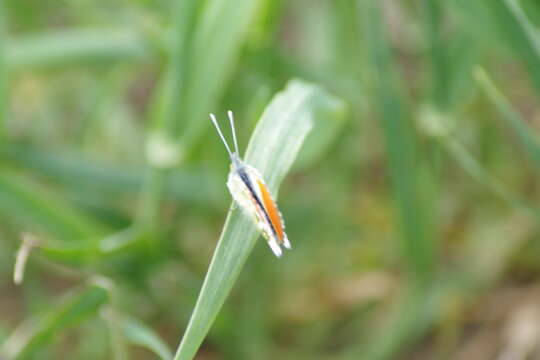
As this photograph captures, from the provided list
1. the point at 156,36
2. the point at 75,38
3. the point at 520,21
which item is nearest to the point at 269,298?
the point at 156,36

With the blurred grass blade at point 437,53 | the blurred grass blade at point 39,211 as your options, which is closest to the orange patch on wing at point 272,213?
the blurred grass blade at point 437,53

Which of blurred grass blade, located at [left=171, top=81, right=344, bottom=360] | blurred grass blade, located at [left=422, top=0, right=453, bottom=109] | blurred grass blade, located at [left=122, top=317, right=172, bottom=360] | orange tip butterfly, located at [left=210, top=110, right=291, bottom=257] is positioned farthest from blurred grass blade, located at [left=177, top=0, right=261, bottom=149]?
orange tip butterfly, located at [left=210, top=110, right=291, bottom=257]

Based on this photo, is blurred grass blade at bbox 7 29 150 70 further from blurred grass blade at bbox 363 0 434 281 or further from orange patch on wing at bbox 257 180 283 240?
orange patch on wing at bbox 257 180 283 240

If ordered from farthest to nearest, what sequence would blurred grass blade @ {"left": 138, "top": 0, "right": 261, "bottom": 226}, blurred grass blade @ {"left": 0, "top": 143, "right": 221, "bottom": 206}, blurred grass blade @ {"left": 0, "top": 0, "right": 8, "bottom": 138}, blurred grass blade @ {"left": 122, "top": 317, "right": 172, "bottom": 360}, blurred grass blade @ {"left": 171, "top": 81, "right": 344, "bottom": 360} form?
1. blurred grass blade @ {"left": 0, "top": 143, "right": 221, "bottom": 206}
2. blurred grass blade @ {"left": 0, "top": 0, "right": 8, "bottom": 138}
3. blurred grass blade @ {"left": 138, "top": 0, "right": 261, "bottom": 226}
4. blurred grass blade @ {"left": 122, "top": 317, "right": 172, "bottom": 360}
5. blurred grass blade @ {"left": 171, "top": 81, "right": 344, "bottom": 360}

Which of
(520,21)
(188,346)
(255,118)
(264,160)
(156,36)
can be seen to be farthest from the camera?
(156,36)

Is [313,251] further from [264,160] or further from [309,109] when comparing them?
[264,160]
